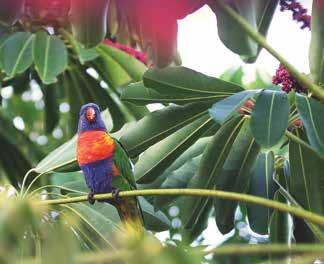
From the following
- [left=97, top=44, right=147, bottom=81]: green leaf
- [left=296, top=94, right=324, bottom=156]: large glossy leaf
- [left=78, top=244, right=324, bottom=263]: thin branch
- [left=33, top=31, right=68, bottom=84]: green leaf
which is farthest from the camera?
[left=97, top=44, right=147, bottom=81]: green leaf

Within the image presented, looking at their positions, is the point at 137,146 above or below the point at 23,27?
below

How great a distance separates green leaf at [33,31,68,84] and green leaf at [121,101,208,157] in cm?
50

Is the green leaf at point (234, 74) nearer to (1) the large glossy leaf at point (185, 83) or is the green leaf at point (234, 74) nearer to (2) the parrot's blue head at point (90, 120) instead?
(2) the parrot's blue head at point (90, 120)

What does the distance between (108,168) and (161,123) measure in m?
0.30

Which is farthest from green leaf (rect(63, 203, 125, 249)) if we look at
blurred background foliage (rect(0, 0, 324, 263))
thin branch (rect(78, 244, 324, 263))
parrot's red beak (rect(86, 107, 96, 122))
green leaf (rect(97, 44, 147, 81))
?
thin branch (rect(78, 244, 324, 263))

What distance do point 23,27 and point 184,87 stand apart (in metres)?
1.01

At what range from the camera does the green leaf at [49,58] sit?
1973mm

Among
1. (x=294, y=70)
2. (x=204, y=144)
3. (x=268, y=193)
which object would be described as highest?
(x=294, y=70)

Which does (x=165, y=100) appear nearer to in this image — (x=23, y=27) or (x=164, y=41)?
(x=164, y=41)

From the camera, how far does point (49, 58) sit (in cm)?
201

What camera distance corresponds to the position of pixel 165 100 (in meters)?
1.45

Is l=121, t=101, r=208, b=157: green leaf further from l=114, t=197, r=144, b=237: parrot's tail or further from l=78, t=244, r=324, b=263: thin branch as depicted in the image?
l=78, t=244, r=324, b=263: thin branch

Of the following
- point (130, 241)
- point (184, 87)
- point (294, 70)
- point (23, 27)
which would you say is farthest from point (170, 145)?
point (130, 241)

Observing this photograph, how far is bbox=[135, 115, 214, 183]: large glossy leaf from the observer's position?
1559 millimetres
